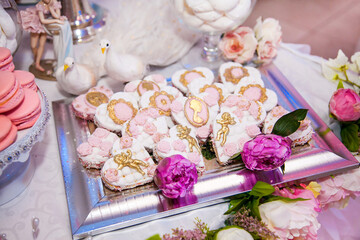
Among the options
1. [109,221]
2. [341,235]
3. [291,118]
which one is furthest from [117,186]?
Result: [341,235]

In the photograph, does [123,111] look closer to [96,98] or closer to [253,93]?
[96,98]

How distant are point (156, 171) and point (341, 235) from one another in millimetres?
594

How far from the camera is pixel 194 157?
1007 millimetres

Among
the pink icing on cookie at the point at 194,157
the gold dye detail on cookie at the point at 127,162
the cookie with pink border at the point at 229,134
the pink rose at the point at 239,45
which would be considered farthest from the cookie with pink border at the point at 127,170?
the pink rose at the point at 239,45

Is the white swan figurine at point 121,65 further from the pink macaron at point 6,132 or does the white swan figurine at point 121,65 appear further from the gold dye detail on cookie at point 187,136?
the pink macaron at point 6,132

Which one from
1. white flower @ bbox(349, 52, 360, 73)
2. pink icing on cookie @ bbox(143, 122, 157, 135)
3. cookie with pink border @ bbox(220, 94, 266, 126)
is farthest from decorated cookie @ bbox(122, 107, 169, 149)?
white flower @ bbox(349, 52, 360, 73)

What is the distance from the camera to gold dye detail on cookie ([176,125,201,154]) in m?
1.04

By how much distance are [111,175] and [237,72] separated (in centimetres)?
65

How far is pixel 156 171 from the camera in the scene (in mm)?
928

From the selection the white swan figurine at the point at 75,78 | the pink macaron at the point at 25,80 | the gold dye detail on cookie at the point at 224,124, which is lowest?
the gold dye detail on cookie at the point at 224,124

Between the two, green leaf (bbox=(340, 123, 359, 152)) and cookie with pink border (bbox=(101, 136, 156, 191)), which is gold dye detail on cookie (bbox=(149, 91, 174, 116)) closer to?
cookie with pink border (bbox=(101, 136, 156, 191))

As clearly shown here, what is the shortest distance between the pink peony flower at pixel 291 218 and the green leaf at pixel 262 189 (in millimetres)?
31

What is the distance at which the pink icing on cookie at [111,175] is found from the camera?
95 centimetres

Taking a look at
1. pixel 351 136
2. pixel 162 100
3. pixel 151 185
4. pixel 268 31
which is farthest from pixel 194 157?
pixel 268 31
